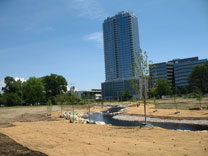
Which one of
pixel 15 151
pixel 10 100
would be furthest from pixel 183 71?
pixel 15 151

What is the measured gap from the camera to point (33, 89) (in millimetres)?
87938

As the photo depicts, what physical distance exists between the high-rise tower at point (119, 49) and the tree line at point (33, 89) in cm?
8877

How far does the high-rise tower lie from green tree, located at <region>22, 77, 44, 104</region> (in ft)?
323

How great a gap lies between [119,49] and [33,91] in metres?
119

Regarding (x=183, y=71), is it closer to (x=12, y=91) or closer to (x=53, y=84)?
(x=53, y=84)

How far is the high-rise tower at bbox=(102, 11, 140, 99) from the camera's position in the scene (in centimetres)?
18025

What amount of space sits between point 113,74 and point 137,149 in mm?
181741

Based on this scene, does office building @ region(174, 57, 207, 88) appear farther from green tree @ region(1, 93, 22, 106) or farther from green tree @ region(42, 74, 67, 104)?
green tree @ region(1, 93, 22, 106)

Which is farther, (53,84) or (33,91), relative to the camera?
(53,84)

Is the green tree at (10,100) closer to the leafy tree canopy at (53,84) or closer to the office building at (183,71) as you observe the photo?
the leafy tree canopy at (53,84)

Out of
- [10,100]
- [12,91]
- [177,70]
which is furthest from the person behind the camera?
[177,70]

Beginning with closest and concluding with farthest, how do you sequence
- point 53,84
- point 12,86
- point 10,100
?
point 10,100 → point 12,86 → point 53,84

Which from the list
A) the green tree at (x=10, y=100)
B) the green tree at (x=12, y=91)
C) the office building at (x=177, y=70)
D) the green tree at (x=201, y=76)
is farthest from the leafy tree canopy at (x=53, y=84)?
the office building at (x=177, y=70)

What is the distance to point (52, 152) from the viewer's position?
905cm
